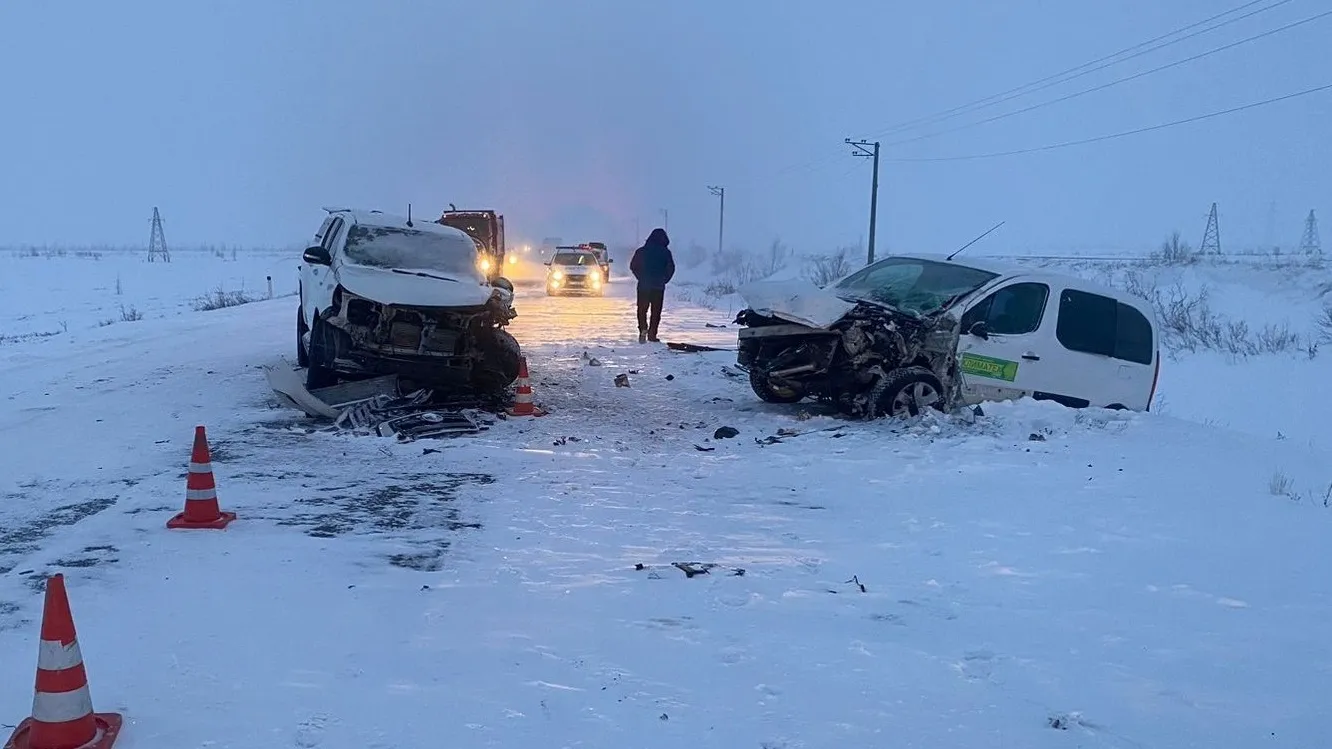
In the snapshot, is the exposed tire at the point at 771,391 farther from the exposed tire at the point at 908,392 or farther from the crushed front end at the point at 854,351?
the exposed tire at the point at 908,392

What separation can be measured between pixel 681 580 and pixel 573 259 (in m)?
28.0

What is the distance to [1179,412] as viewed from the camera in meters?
14.5

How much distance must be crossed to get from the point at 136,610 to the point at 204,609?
0.94ft

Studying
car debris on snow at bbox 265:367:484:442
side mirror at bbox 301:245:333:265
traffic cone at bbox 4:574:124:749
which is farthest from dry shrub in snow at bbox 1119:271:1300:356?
traffic cone at bbox 4:574:124:749

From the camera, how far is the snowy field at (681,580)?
10.8 ft

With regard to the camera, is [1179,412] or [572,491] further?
[1179,412]

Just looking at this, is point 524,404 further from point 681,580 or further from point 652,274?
point 652,274

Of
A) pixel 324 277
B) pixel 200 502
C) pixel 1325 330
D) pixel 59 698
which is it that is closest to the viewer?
pixel 59 698

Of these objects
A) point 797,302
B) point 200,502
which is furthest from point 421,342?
point 200,502

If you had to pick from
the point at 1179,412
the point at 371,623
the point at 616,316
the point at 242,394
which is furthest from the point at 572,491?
the point at 616,316

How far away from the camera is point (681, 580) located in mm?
4703

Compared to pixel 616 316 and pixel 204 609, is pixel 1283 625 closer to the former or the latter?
pixel 204 609

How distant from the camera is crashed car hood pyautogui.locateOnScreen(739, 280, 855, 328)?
353 inches

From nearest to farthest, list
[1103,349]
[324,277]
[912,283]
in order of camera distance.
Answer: [1103,349], [912,283], [324,277]
